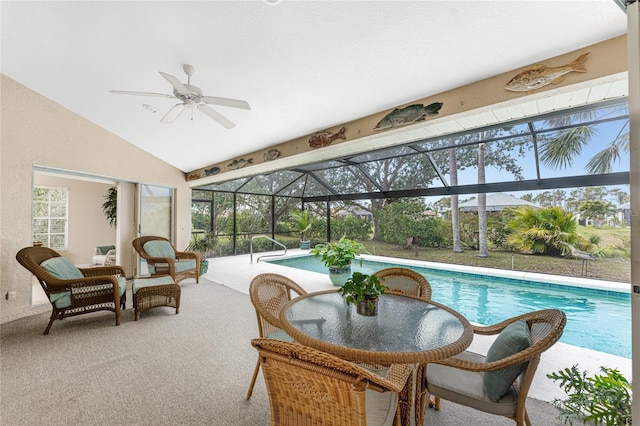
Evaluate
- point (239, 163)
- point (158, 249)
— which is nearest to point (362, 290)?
point (239, 163)

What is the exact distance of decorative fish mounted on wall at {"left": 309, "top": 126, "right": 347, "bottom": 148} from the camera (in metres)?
3.52

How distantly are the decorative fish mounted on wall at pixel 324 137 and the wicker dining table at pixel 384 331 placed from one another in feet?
7.61

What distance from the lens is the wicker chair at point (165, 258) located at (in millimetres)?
4609

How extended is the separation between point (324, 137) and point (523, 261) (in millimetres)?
6694

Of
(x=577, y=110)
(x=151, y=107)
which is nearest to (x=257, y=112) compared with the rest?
(x=151, y=107)

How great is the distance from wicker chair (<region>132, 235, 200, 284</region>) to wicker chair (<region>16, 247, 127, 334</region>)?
3.67 ft

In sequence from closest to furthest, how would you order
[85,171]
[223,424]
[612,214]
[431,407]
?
[223,424] < [431,407] < [85,171] < [612,214]

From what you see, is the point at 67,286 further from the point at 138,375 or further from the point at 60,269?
the point at 138,375

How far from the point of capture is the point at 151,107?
3.68 m

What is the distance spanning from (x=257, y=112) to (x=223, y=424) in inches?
128

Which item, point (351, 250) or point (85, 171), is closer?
point (85, 171)

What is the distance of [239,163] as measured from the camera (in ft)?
17.5

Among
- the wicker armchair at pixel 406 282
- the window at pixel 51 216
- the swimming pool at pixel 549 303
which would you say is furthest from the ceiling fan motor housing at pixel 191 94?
the window at pixel 51 216

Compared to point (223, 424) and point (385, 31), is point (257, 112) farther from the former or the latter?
point (223, 424)
